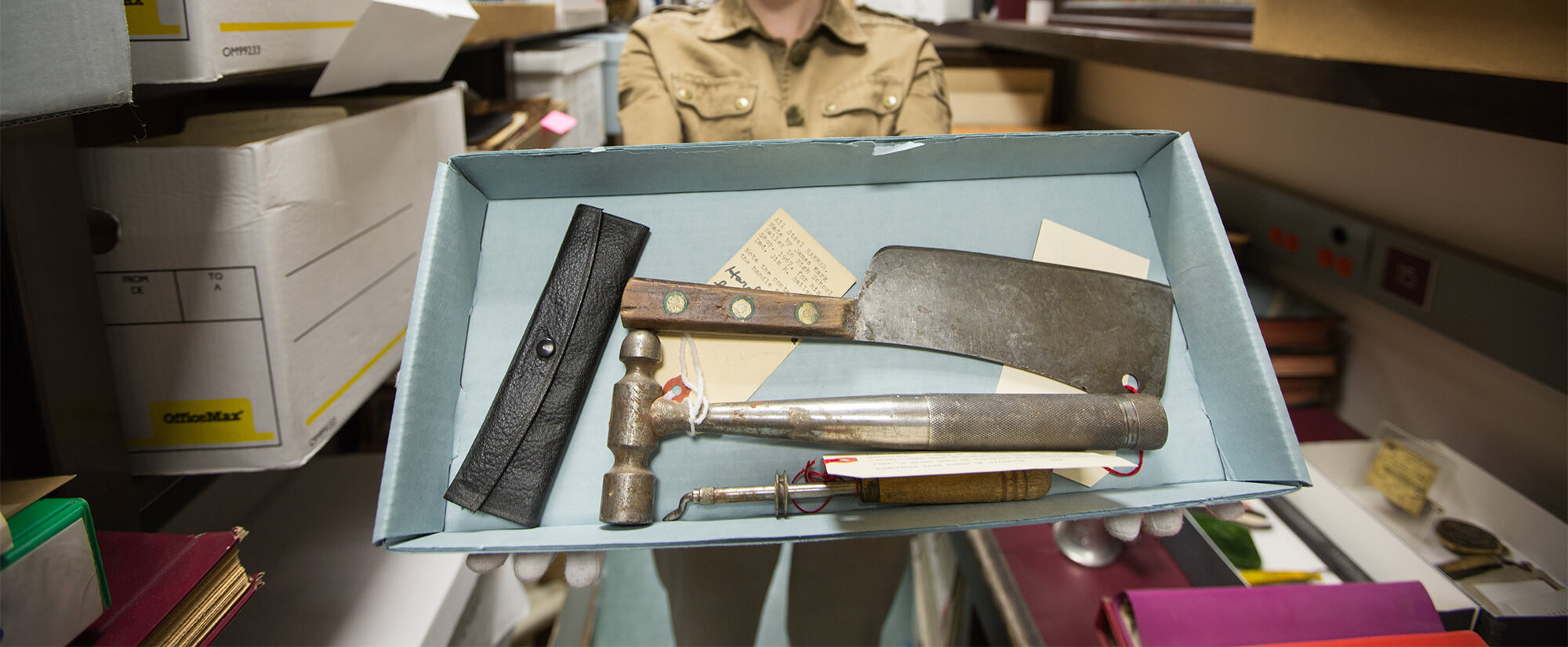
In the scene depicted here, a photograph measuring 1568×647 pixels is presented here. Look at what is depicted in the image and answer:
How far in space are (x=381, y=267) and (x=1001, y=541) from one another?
0.99 m

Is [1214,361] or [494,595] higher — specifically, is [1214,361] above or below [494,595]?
above

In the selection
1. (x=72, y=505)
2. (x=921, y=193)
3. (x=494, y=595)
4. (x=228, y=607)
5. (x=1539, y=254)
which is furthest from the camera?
(x=494, y=595)

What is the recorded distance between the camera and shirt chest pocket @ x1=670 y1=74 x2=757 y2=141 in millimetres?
1177

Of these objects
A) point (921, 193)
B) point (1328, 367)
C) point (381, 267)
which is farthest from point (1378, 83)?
point (381, 267)

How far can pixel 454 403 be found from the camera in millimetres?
625

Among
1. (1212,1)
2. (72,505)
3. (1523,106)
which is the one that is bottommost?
(72,505)

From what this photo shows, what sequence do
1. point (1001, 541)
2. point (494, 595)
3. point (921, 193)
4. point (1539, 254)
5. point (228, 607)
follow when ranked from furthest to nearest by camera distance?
1. point (1001, 541)
2. point (494, 595)
3. point (1539, 254)
4. point (921, 193)
5. point (228, 607)

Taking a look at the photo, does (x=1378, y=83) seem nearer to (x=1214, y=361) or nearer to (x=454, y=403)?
(x=1214, y=361)

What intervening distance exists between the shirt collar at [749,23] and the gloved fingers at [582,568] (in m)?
0.89

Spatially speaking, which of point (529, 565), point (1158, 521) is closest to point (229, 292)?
point (529, 565)

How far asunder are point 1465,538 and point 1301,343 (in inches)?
17.2

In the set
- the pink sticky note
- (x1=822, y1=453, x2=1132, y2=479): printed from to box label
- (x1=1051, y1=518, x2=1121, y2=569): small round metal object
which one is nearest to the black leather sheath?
(x1=822, y1=453, x2=1132, y2=479): printed from to box label

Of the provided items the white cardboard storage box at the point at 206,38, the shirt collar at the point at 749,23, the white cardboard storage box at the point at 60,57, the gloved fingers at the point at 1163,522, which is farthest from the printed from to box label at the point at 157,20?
the gloved fingers at the point at 1163,522

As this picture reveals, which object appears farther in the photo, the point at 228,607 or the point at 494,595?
the point at 494,595
